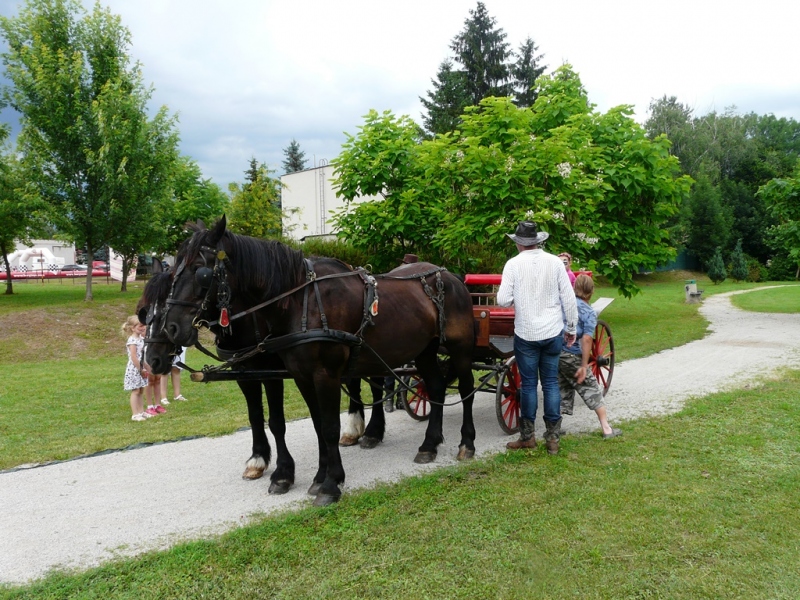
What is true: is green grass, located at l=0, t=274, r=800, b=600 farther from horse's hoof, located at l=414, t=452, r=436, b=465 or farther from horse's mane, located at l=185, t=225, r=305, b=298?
horse's mane, located at l=185, t=225, r=305, b=298

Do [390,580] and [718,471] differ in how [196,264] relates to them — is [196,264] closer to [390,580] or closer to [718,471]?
[390,580]

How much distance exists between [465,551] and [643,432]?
138 inches

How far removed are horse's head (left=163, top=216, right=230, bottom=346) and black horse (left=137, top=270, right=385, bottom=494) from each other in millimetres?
131

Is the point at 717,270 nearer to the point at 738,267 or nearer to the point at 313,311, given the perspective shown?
the point at 738,267

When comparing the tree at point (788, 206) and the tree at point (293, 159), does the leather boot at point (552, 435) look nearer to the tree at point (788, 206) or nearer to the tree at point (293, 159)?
the tree at point (788, 206)

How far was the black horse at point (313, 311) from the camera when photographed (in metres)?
4.48

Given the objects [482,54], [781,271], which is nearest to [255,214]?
[482,54]

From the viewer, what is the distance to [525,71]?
38.5 meters

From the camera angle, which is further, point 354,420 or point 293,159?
point 293,159

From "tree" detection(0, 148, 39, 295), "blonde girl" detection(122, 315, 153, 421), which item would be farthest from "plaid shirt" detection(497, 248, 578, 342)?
"tree" detection(0, 148, 39, 295)

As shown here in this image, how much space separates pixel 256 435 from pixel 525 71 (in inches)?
1492

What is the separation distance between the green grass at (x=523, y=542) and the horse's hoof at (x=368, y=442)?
1.27 m

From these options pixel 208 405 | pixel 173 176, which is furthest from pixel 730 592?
pixel 173 176

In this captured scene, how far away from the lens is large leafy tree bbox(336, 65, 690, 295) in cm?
1459
